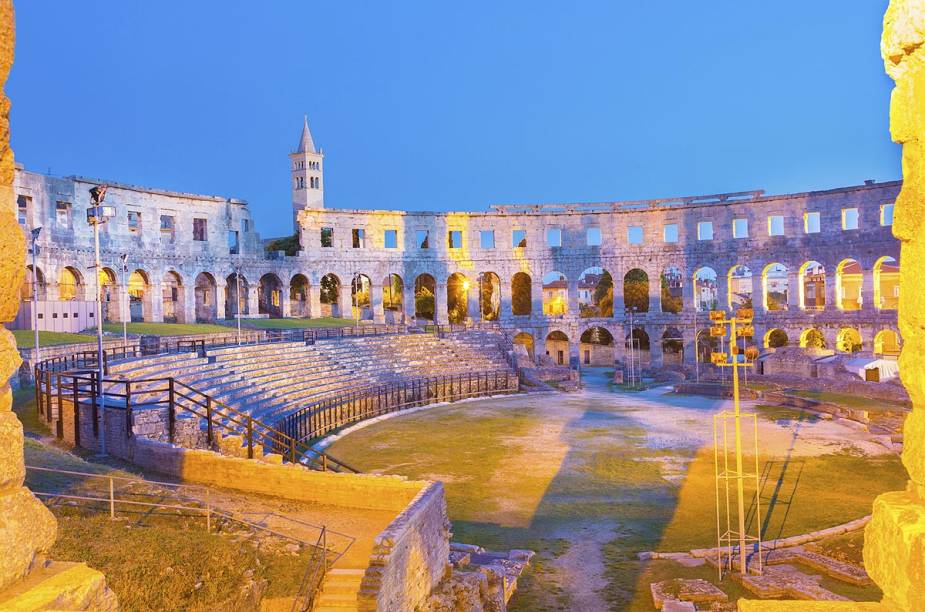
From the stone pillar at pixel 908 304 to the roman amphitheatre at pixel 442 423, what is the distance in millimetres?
23

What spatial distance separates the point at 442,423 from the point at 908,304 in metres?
24.2

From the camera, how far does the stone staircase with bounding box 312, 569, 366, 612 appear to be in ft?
27.3

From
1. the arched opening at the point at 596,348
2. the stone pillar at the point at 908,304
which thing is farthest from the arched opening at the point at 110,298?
the stone pillar at the point at 908,304

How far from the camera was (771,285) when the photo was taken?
99812mm

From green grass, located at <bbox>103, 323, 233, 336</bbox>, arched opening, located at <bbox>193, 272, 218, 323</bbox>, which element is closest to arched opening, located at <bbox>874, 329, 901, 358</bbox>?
green grass, located at <bbox>103, 323, 233, 336</bbox>

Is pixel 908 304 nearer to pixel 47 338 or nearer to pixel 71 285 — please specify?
pixel 47 338

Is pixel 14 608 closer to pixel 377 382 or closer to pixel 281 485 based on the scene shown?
pixel 281 485

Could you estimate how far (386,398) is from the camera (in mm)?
29328

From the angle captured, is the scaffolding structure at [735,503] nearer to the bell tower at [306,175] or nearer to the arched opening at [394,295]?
the arched opening at [394,295]

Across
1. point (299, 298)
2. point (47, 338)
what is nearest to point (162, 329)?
point (47, 338)

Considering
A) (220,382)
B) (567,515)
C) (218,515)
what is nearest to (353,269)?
(220,382)

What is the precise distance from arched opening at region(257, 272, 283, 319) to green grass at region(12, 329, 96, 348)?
2180 centimetres

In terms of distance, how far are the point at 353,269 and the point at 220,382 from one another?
92.1 ft

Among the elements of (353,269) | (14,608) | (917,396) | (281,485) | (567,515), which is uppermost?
(353,269)
